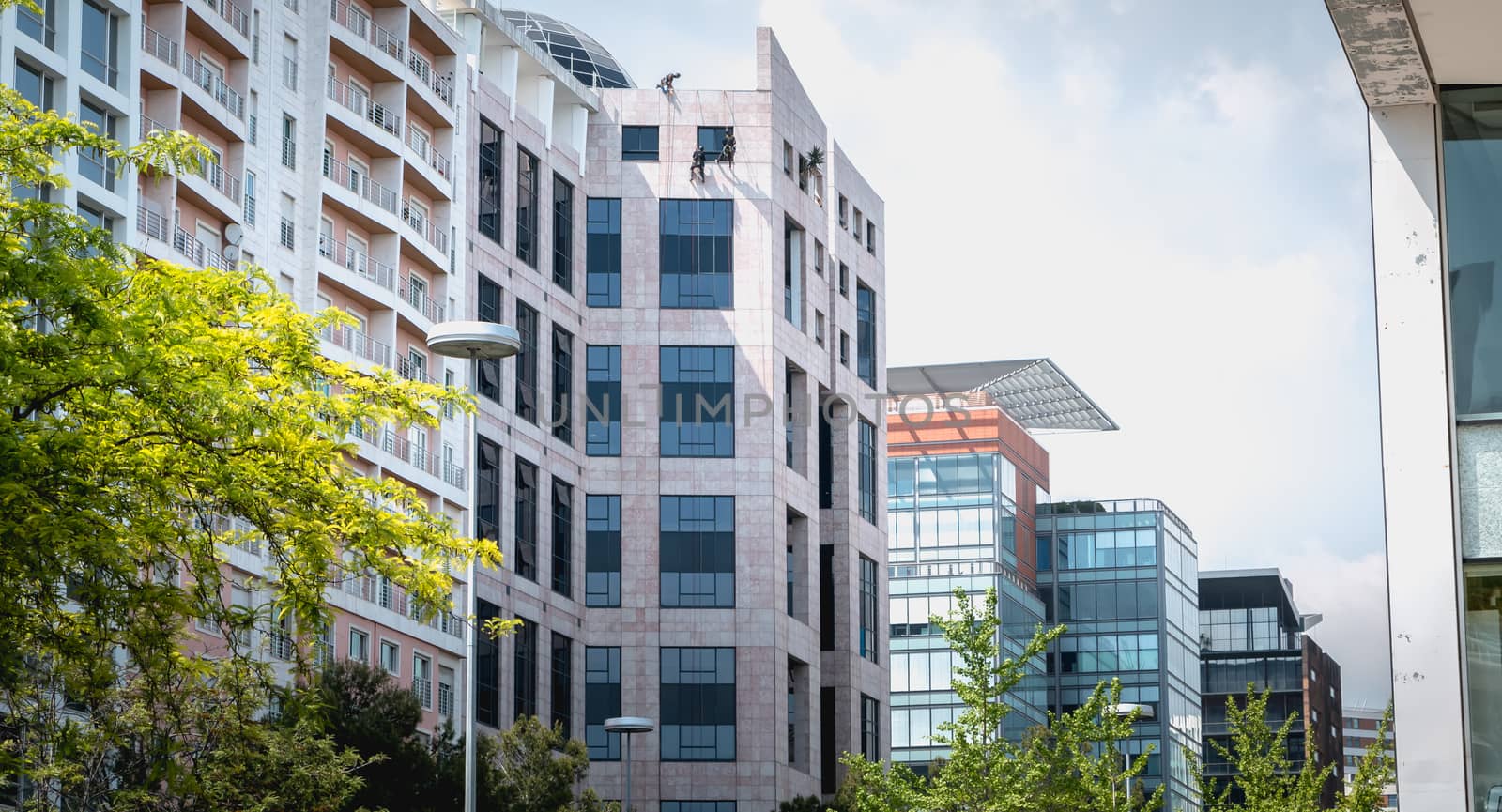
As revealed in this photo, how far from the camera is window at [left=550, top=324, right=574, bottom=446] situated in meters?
75.0

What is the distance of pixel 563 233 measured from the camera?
252 feet

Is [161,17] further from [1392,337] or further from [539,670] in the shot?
[1392,337]

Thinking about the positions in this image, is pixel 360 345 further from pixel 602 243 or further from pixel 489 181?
pixel 602 243

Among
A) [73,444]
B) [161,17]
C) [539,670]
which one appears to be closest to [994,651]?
[73,444]

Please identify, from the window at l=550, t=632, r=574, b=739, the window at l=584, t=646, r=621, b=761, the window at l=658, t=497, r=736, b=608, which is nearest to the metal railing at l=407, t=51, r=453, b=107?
the window at l=658, t=497, r=736, b=608

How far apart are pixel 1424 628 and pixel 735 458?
212 feet

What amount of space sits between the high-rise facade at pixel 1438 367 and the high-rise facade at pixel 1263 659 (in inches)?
4848

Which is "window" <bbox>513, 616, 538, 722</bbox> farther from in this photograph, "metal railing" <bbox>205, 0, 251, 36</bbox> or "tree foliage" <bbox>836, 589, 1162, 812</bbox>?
"tree foliage" <bbox>836, 589, 1162, 812</bbox>

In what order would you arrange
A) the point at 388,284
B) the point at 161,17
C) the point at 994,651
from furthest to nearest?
the point at 388,284
the point at 161,17
the point at 994,651

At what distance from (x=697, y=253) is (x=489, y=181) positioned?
975 cm

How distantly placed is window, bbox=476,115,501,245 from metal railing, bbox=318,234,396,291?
620 cm

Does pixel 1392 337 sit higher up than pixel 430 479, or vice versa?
pixel 430 479

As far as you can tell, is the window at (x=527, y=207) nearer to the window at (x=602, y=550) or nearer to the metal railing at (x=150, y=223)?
the window at (x=602, y=550)

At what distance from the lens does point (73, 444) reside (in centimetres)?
1584
